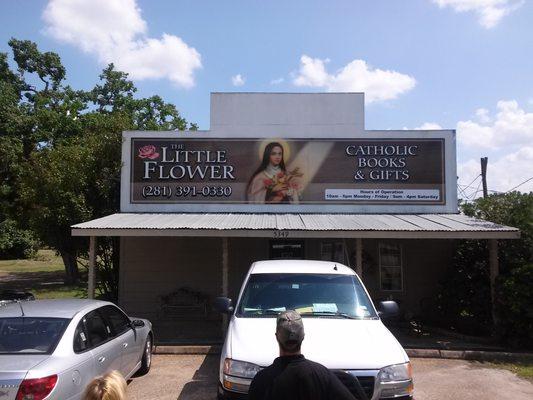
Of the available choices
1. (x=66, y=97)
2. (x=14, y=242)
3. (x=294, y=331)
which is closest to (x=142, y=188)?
(x=294, y=331)

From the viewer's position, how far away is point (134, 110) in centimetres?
3506

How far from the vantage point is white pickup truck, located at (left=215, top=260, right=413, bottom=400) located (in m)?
4.79

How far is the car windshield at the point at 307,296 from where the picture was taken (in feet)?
20.1

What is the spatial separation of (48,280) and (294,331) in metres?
23.7

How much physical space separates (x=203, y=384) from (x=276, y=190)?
6.77 metres

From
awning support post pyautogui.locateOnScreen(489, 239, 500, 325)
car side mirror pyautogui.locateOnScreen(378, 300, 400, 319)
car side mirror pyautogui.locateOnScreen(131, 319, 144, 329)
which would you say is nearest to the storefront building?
awning support post pyautogui.locateOnScreen(489, 239, 500, 325)

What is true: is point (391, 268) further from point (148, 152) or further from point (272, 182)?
point (148, 152)

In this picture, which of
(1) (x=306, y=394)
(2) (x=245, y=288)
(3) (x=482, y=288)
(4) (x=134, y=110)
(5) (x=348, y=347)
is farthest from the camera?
(4) (x=134, y=110)

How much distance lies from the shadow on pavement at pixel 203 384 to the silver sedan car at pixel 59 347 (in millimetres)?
873

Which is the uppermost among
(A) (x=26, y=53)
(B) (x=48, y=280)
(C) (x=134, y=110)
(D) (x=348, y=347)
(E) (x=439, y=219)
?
(A) (x=26, y=53)

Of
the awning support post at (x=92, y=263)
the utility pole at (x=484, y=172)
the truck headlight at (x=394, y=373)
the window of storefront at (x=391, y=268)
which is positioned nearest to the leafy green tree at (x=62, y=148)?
the awning support post at (x=92, y=263)

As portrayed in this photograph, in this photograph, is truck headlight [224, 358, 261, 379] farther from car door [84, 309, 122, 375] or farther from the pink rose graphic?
the pink rose graphic

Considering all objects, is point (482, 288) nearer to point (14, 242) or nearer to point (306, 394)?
point (306, 394)

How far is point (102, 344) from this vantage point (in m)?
6.12
